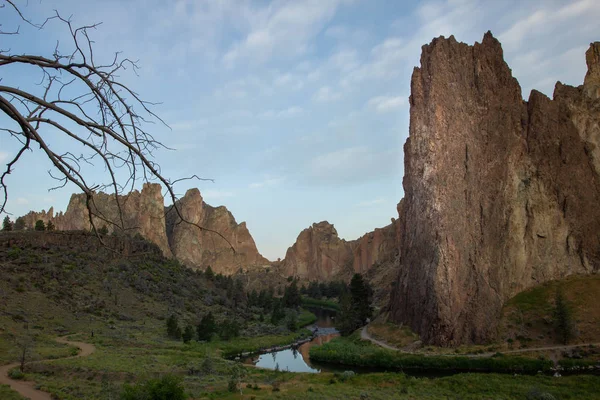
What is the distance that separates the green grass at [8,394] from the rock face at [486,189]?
4083cm

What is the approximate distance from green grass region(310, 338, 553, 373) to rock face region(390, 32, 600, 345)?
7334 mm

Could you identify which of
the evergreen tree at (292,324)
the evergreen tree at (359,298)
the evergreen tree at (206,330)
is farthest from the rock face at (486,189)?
the evergreen tree at (206,330)

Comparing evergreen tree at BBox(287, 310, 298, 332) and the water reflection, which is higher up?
evergreen tree at BBox(287, 310, 298, 332)

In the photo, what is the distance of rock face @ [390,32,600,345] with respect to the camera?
172ft

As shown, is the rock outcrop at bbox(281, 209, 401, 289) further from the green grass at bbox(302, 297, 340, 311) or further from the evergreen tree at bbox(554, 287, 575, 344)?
the evergreen tree at bbox(554, 287, 575, 344)

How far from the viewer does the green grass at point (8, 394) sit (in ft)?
55.4

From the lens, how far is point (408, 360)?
4219cm

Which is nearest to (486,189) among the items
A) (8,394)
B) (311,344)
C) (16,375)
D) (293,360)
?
(311,344)

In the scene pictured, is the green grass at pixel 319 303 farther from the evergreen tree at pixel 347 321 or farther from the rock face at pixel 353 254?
the evergreen tree at pixel 347 321

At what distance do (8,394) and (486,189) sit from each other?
5423 centimetres

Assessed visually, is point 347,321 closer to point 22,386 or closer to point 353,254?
point 22,386

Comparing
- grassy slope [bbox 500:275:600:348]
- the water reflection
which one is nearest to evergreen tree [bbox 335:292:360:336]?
the water reflection

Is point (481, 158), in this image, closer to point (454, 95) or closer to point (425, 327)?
point (454, 95)

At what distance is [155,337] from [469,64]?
5441 centimetres
